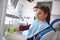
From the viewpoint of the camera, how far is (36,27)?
3.01 ft

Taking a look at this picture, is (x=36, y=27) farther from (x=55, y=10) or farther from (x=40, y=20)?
(x=55, y=10)

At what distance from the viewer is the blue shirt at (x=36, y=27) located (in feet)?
2.95

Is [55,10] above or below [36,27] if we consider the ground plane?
above

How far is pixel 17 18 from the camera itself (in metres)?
0.95

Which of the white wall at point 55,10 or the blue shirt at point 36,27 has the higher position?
the white wall at point 55,10

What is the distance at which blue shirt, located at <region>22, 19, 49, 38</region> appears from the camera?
0.90 m

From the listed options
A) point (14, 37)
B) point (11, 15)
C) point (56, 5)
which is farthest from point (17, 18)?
point (56, 5)

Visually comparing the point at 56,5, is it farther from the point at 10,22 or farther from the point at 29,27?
the point at 10,22

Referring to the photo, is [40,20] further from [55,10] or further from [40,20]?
[55,10]

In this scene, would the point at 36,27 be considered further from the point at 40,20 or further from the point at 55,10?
the point at 55,10

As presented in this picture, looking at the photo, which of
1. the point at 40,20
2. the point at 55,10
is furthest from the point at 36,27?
the point at 55,10

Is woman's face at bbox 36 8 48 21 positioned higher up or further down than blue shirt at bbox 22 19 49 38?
higher up

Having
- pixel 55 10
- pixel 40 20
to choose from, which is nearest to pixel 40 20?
pixel 40 20

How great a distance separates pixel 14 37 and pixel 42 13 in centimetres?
29
